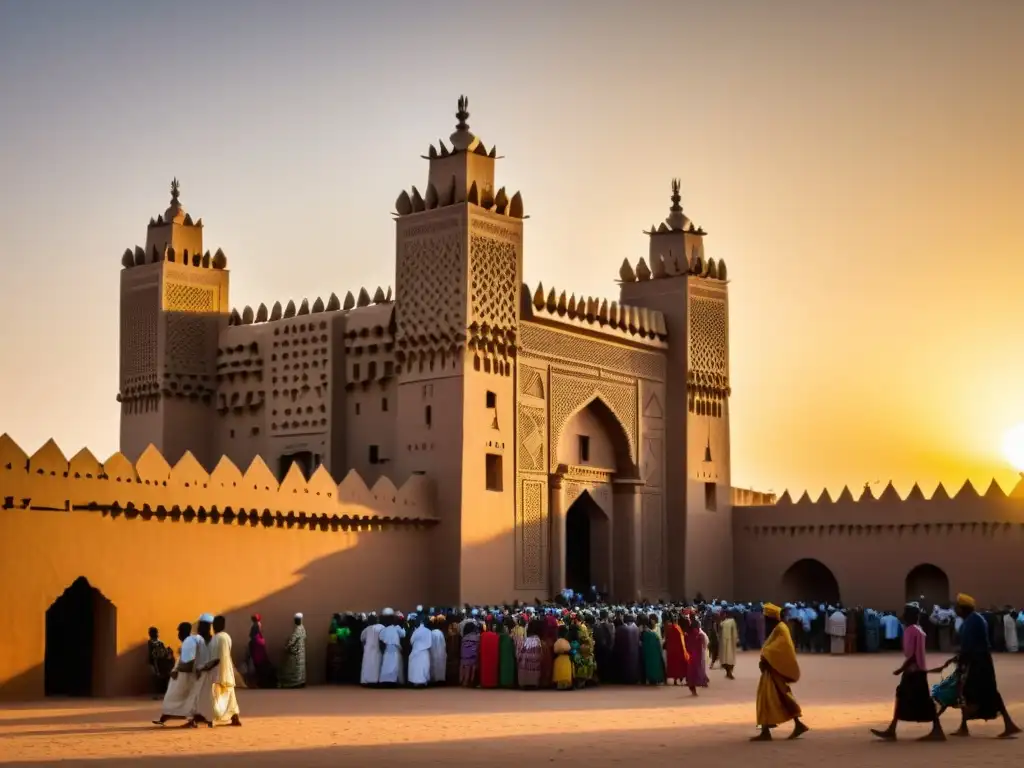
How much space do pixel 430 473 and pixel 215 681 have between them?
9750 millimetres

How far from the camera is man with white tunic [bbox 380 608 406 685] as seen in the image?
1897 centimetres

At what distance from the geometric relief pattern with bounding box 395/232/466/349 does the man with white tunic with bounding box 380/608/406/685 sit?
17.8ft

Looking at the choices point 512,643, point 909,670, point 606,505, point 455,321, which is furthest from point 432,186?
point 909,670

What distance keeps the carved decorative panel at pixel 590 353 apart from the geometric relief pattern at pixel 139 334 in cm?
666

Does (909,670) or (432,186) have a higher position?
(432,186)

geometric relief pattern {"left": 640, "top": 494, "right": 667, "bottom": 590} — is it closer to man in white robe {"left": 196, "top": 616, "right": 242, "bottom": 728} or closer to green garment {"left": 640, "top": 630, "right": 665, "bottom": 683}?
green garment {"left": 640, "top": 630, "right": 665, "bottom": 683}

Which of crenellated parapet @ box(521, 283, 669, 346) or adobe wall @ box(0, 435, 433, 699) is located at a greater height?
crenellated parapet @ box(521, 283, 669, 346)

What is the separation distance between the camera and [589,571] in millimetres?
26984

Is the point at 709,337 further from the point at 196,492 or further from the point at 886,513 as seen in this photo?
the point at 196,492

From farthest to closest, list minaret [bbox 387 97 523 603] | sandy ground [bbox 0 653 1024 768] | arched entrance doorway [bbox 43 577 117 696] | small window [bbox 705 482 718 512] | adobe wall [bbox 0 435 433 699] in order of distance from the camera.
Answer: small window [bbox 705 482 718 512], minaret [bbox 387 97 523 603], arched entrance doorway [bbox 43 577 117 696], adobe wall [bbox 0 435 433 699], sandy ground [bbox 0 653 1024 768]

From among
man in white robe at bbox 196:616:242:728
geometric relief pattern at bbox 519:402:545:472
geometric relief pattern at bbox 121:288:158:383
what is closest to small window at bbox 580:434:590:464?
geometric relief pattern at bbox 519:402:545:472

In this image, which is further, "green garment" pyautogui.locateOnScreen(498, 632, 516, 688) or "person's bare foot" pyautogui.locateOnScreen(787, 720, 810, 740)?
"green garment" pyautogui.locateOnScreen(498, 632, 516, 688)

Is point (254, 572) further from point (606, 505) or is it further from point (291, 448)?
point (606, 505)

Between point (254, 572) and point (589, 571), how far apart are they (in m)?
8.72
